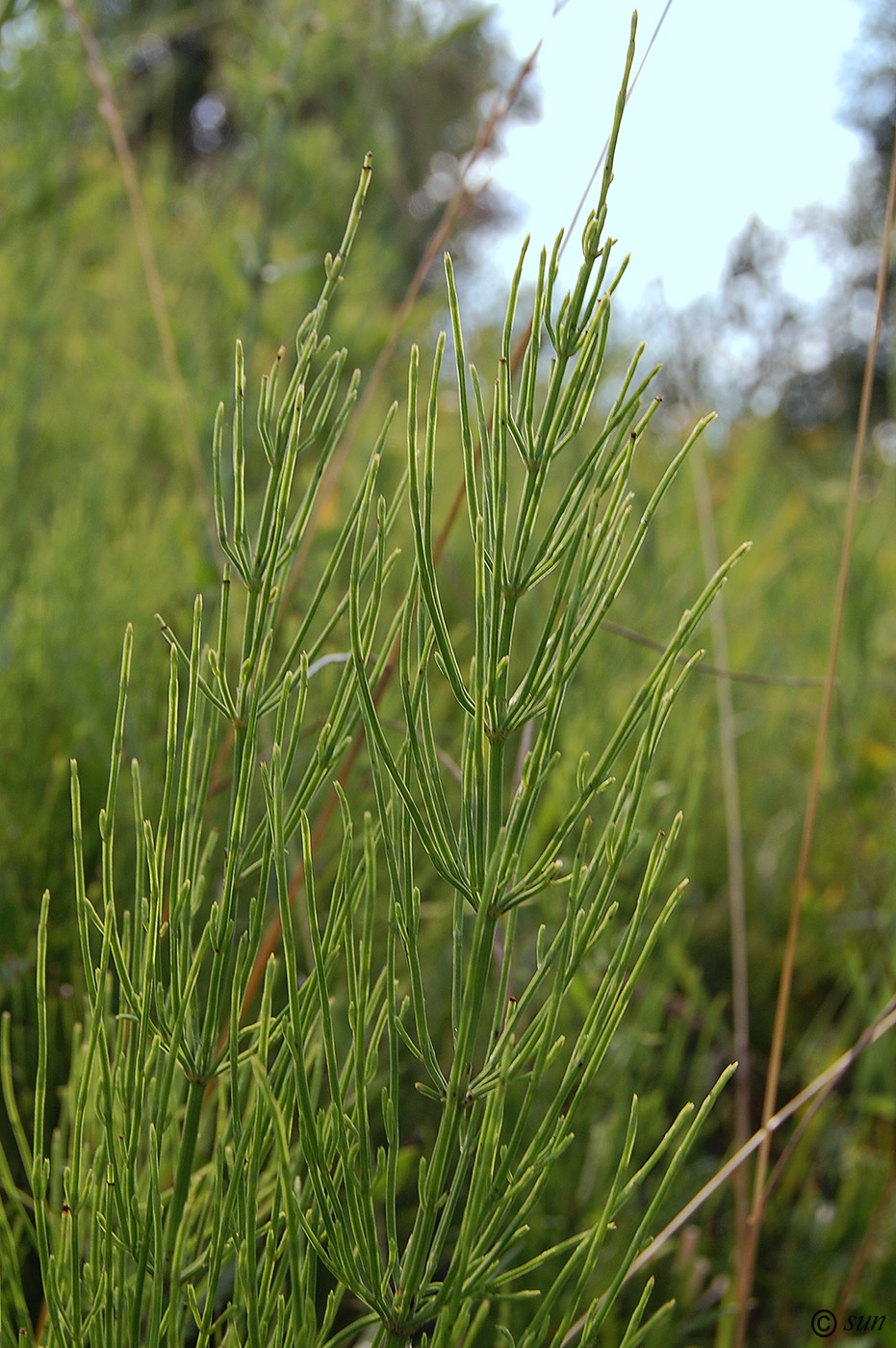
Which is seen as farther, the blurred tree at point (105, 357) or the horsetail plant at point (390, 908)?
the blurred tree at point (105, 357)

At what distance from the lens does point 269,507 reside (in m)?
0.42

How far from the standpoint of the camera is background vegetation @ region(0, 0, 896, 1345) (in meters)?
0.95

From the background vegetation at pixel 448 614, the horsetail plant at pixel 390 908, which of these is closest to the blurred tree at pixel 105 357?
the background vegetation at pixel 448 614

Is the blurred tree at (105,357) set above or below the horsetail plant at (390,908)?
above

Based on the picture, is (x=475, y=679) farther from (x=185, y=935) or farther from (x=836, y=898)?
(x=836, y=898)

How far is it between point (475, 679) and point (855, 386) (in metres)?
7.09

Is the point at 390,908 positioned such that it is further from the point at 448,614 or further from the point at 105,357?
the point at 105,357

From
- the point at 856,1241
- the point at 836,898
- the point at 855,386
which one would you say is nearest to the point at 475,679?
the point at 856,1241

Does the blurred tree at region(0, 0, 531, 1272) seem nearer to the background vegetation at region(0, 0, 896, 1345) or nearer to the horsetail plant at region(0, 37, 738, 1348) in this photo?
the background vegetation at region(0, 0, 896, 1345)

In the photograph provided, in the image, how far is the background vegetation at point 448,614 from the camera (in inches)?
37.5

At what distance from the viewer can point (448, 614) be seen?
1.82 metres

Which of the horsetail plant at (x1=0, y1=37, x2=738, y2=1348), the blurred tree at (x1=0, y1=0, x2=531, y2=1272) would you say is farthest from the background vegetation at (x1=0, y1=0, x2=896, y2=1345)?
the horsetail plant at (x1=0, y1=37, x2=738, y2=1348)

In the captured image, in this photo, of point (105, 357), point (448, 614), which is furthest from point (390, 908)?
point (105, 357)

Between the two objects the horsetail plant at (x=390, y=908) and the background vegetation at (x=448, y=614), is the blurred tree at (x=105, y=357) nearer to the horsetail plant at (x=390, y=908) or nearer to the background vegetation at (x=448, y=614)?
the background vegetation at (x=448, y=614)
